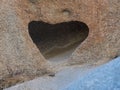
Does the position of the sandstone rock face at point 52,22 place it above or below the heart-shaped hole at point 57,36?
above

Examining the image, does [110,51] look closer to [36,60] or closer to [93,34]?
[93,34]

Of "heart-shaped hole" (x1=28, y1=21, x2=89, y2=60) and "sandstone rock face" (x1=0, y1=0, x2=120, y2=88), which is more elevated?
"sandstone rock face" (x1=0, y1=0, x2=120, y2=88)

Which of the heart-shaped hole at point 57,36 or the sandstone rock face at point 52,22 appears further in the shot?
the heart-shaped hole at point 57,36

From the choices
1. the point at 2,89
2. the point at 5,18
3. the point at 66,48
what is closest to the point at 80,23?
the point at 66,48

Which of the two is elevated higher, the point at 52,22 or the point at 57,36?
the point at 52,22

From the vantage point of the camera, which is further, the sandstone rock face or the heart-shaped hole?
the heart-shaped hole
